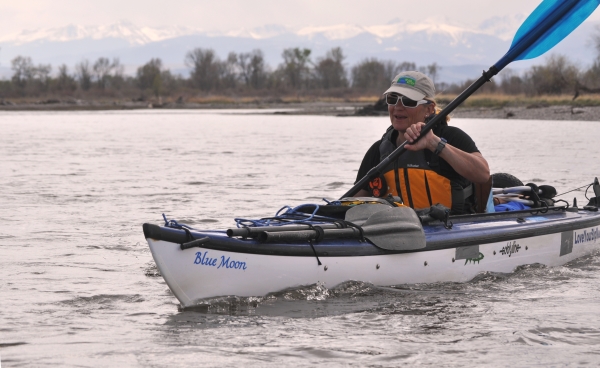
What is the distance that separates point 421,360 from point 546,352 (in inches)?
27.4

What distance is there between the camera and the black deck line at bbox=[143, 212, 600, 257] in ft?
14.8

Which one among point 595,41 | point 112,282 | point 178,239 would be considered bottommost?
Result: point 112,282

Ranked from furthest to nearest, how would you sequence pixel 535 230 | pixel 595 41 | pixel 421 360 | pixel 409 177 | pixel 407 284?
pixel 595 41 → pixel 535 230 → pixel 409 177 → pixel 407 284 → pixel 421 360

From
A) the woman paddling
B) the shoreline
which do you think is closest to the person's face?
the woman paddling

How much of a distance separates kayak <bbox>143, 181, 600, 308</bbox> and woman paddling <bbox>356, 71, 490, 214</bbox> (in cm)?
20

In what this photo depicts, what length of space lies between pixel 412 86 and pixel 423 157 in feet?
1.61

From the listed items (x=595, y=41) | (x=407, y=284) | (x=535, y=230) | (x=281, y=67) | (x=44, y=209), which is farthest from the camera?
(x=281, y=67)

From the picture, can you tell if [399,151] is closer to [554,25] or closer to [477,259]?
[477,259]

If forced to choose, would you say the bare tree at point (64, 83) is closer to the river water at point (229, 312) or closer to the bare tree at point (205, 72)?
the bare tree at point (205, 72)

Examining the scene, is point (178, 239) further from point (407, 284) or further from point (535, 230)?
point (535, 230)

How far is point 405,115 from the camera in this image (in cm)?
571

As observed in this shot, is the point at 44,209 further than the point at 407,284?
Yes

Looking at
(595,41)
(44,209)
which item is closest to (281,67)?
(595,41)

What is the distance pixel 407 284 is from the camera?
213 inches
